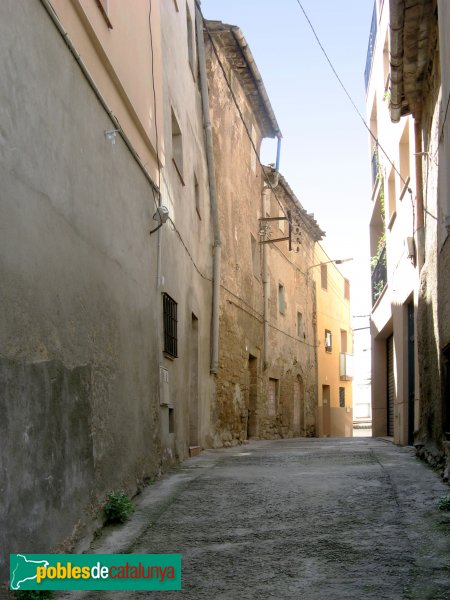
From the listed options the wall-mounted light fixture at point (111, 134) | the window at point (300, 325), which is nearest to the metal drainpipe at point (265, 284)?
the window at point (300, 325)

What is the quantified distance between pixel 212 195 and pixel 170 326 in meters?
5.18

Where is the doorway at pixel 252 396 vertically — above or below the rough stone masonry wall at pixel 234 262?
below

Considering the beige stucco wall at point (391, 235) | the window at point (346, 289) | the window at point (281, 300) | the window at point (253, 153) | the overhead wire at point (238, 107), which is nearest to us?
A: the beige stucco wall at point (391, 235)

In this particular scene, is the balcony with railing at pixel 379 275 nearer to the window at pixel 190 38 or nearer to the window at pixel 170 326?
the window at pixel 190 38

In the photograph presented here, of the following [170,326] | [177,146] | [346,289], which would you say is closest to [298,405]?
[346,289]

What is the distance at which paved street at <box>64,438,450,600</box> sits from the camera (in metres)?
4.12

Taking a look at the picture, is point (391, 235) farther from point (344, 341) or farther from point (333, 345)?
point (344, 341)

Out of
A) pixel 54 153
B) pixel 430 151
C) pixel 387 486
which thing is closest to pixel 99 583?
pixel 54 153

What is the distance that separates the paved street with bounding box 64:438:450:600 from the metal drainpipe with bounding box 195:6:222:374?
5288 mm

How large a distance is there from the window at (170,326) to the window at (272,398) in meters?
10.7

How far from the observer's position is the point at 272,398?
20172 mm

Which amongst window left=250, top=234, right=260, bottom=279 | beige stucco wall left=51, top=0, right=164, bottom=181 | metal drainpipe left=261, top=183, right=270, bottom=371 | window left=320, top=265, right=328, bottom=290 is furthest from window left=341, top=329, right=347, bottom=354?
beige stucco wall left=51, top=0, right=164, bottom=181

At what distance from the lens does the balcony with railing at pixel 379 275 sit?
1467 centimetres


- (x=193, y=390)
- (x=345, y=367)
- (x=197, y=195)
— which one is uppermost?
(x=197, y=195)
